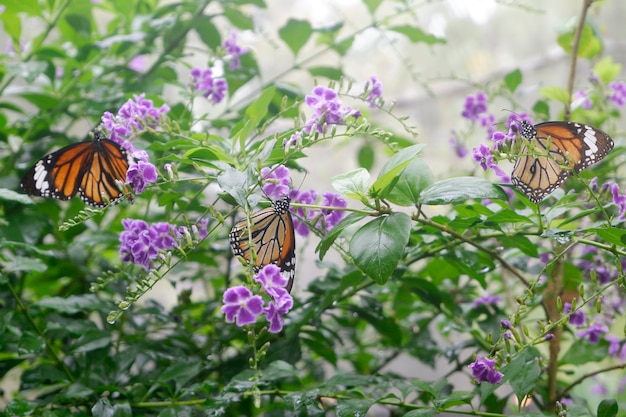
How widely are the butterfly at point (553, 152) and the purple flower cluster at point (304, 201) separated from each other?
0.23 m

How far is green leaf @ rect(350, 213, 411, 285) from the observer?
0.63m

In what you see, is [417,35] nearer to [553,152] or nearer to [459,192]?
[553,152]

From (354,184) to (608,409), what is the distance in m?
0.41

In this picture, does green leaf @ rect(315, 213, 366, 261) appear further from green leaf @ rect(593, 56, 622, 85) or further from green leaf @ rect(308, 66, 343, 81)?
green leaf @ rect(593, 56, 622, 85)

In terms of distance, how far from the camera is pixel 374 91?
885mm

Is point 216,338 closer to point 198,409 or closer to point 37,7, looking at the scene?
point 198,409

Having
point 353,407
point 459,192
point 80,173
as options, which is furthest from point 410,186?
point 80,173

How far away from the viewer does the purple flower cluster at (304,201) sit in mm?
734

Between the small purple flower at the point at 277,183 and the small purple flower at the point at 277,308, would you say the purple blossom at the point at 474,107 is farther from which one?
the small purple flower at the point at 277,308

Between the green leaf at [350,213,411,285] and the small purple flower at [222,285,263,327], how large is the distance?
0.39 feet

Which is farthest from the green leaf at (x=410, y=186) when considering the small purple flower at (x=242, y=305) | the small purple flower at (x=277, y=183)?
the small purple flower at (x=242, y=305)

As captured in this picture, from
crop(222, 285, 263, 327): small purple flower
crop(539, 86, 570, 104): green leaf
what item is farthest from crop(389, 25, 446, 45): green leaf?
crop(222, 285, 263, 327): small purple flower

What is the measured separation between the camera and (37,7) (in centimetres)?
112

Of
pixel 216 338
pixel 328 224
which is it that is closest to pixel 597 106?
pixel 328 224
